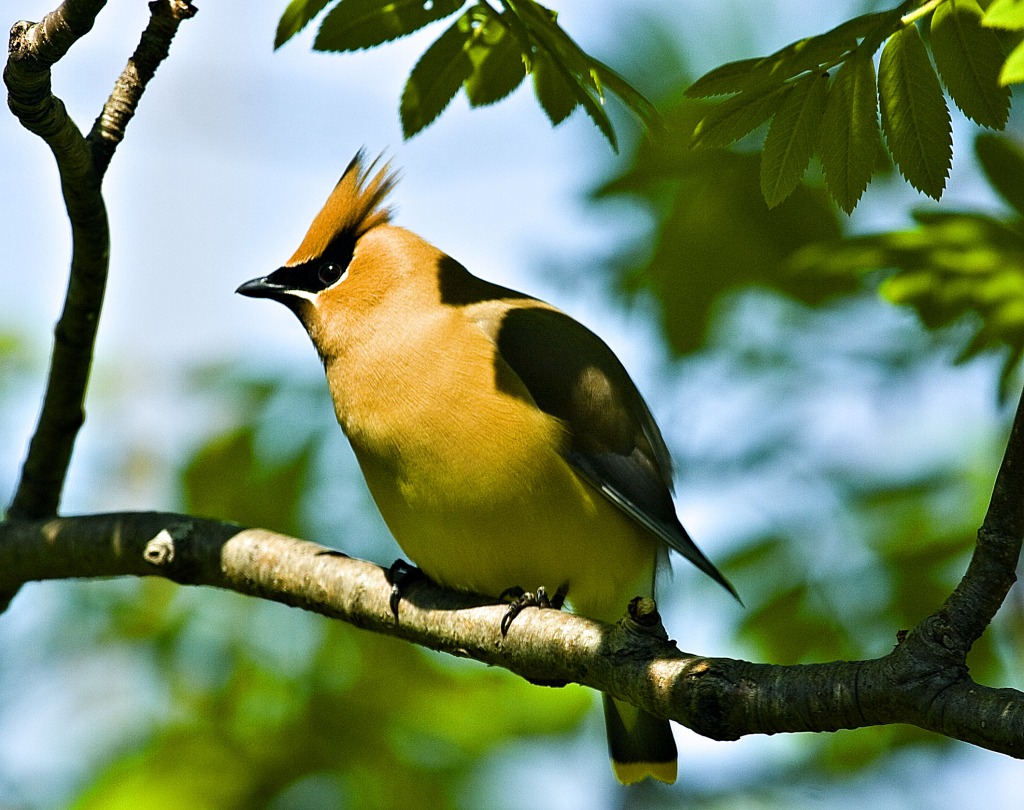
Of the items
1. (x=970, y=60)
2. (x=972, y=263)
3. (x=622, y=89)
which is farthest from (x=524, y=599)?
(x=970, y=60)

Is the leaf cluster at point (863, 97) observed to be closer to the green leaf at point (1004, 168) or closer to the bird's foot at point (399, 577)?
the green leaf at point (1004, 168)

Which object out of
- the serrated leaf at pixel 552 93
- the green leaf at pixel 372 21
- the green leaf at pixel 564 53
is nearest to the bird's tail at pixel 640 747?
the serrated leaf at pixel 552 93

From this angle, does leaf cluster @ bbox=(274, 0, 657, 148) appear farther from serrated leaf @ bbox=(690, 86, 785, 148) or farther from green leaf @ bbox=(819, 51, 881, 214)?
green leaf @ bbox=(819, 51, 881, 214)

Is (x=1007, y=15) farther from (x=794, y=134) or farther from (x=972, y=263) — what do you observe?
(x=972, y=263)

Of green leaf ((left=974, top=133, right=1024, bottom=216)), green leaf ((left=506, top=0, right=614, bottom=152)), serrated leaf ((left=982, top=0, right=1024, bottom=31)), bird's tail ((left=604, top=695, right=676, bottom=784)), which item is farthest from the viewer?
bird's tail ((left=604, top=695, right=676, bottom=784))

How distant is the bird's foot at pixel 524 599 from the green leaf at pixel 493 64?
57.5 inches

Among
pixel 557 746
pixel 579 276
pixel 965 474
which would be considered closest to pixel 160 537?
pixel 557 746

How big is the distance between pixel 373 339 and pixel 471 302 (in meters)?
0.42

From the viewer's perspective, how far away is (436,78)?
3.46 metres

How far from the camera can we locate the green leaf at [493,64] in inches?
134

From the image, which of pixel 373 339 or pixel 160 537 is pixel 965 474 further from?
pixel 160 537

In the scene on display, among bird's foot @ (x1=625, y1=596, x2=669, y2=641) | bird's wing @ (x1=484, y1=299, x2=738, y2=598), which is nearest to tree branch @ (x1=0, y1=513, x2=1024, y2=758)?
bird's foot @ (x1=625, y1=596, x2=669, y2=641)

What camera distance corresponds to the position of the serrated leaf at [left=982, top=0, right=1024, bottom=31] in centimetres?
222

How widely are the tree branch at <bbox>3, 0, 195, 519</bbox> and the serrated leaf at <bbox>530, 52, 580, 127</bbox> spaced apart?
3.20ft
